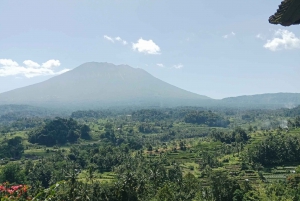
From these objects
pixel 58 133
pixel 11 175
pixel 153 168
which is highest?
pixel 153 168

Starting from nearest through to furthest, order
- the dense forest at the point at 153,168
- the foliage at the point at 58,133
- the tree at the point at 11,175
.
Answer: the dense forest at the point at 153,168 < the tree at the point at 11,175 < the foliage at the point at 58,133

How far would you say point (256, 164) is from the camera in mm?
76000

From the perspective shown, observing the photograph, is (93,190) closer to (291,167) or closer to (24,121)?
(291,167)

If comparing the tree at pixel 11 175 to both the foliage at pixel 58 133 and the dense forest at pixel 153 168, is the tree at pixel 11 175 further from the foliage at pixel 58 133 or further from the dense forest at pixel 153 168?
the foliage at pixel 58 133

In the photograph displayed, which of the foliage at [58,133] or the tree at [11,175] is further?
the foliage at [58,133]

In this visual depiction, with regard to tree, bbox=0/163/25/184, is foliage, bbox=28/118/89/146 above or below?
above

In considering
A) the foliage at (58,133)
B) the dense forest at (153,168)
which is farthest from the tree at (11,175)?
the foliage at (58,133)

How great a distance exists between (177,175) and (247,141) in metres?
49.6

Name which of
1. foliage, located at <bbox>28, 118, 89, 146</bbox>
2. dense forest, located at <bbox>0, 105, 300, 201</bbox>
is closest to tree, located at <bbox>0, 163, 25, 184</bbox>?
dense forest, located at <bbox>0, 105, 300, 201</bbox>

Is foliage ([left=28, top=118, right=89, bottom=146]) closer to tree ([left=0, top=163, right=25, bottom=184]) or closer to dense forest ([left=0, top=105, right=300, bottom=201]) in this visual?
dense forest ([left=0, top=105, right=300, bottom=201])

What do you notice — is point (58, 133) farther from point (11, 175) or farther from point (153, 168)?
point (153, 168)

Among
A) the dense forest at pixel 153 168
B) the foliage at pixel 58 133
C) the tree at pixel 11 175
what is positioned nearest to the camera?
the dense forest at pixel 153 168

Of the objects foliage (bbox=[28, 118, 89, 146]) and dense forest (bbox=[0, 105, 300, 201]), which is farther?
foliage (bbox=[28, 118, 89, 146])

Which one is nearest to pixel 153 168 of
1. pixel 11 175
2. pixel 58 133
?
pixel 11 175
